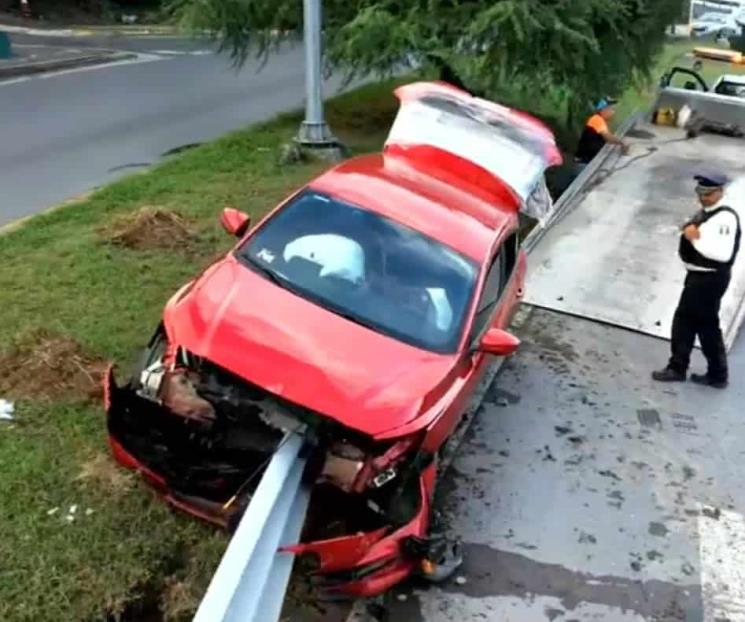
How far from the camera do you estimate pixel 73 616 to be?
14.8 ft

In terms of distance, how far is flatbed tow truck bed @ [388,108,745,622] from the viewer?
17.4 ft

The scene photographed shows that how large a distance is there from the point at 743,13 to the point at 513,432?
38.2 m

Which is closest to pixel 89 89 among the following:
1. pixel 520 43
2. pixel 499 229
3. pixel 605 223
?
pixel 520 43

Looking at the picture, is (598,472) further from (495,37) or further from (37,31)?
(37,31)

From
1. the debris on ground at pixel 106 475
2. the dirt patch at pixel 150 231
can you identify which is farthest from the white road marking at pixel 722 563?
the dirt patch at pixel 150 231

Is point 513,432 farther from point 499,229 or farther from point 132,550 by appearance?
point 132,550

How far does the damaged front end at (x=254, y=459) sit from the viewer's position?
Answer: 15.9 feet

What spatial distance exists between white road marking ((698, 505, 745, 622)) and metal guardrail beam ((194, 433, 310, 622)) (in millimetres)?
2288

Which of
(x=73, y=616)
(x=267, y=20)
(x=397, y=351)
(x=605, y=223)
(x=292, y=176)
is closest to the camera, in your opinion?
(x=73, y=616)

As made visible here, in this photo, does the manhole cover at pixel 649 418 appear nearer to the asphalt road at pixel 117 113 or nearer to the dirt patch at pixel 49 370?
the dirt patch at pixel 49 370

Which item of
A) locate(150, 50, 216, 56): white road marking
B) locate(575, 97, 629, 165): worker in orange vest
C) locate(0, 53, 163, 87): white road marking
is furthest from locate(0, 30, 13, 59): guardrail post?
locate(575, 97, 629, 165): worker in orange vest

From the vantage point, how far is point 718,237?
7.51 m

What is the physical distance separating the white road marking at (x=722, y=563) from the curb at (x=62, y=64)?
17309 millimetres

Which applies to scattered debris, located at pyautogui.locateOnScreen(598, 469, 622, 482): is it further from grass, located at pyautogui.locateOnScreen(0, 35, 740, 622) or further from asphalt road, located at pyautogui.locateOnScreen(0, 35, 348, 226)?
asphalt road, located at pyautogui.locateOnScreen(0, 35, 348, 226)
